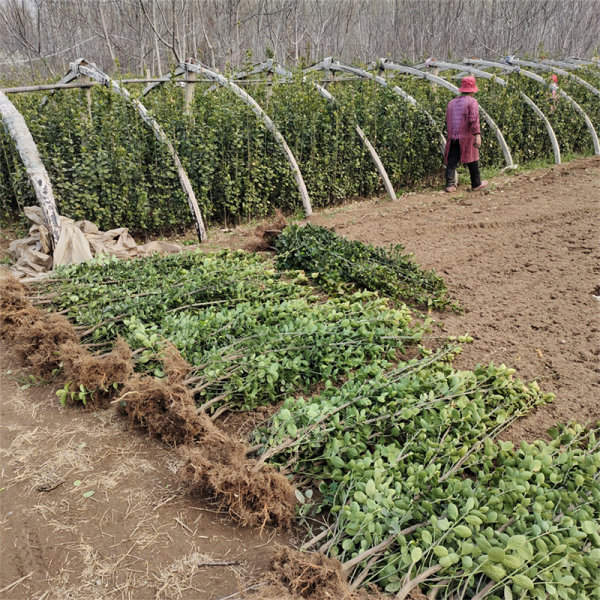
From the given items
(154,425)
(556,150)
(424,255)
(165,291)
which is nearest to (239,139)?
(424,255)

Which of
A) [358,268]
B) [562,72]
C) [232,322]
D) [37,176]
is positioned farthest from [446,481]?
[562,72]

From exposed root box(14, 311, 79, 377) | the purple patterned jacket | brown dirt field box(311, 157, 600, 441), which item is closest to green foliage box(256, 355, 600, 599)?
brown dirt field box(311, 157, 600, 441)

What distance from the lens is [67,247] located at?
5.87m

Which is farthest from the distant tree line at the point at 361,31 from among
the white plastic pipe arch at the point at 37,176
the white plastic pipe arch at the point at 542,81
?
the white plastic pipe arch at the point at 37,176

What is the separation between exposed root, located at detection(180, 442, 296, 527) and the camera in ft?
8.39

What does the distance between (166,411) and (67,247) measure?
137 inches

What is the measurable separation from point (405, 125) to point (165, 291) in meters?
6.87

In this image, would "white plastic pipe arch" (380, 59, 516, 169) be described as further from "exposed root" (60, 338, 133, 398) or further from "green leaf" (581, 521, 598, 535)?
"green leaf" (581, 521, 598, 535)

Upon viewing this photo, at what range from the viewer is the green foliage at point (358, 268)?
5020 millimetres

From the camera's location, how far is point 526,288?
5.33 m

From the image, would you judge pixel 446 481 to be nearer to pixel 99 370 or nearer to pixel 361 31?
pixel 99 370

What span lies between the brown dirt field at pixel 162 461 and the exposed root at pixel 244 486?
0.30ft

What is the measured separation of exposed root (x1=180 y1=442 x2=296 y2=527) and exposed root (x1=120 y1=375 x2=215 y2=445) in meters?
0.30

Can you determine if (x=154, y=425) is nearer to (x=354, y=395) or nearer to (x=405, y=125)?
(x=354, y=395)
